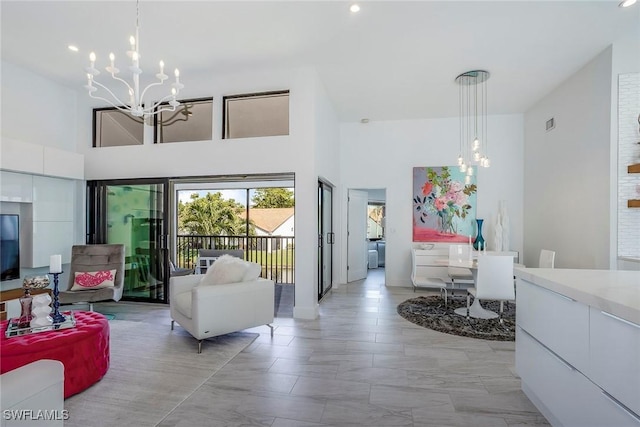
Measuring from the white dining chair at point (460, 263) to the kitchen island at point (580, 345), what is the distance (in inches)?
80.4

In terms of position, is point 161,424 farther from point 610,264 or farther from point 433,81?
point 433,81

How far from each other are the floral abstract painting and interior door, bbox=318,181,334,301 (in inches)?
68.4

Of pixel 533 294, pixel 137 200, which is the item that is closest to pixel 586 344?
pixel 533 294

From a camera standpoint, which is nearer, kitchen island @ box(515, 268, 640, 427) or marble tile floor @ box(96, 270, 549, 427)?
kitchen island @ box(515, 268, 640, 427)

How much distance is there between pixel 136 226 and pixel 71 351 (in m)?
3.01

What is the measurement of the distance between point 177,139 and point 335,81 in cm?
258

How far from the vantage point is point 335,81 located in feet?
15.1

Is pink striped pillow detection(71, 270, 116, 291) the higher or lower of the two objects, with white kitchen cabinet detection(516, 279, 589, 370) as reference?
lower

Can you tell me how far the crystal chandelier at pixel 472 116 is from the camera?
4484 millimetres

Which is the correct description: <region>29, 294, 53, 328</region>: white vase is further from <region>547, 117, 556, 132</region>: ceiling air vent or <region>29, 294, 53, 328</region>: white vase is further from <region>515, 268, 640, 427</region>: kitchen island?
<region>547, 117, 556, 132</region>: ceiling air vent

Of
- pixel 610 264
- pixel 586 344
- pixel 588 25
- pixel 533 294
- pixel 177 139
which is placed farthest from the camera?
pixel 177 139

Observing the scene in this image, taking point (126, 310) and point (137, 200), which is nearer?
point (126, 310)

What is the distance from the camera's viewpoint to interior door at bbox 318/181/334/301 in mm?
4965

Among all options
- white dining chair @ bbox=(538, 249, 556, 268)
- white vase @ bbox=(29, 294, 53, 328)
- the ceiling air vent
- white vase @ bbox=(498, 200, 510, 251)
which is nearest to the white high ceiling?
the ceiling air vent
